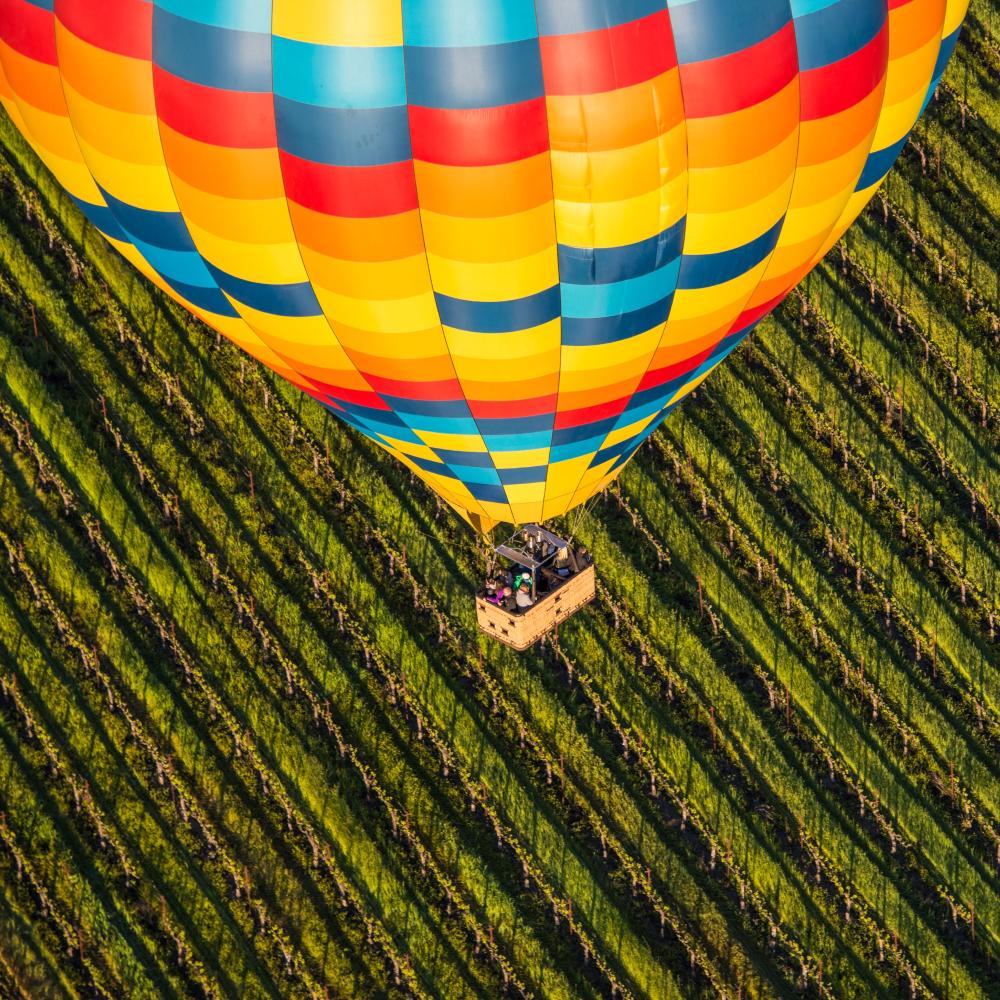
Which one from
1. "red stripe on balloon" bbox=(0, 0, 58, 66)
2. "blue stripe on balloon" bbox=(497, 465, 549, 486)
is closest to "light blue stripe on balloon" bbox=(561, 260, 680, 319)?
"blue stripe on balloon" bbox=(497, 465, 549, 486)

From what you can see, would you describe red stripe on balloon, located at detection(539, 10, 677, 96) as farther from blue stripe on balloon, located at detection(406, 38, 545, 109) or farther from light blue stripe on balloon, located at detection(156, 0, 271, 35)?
light blue stripe on balloon, located at detection(156, 0, 271, 35)

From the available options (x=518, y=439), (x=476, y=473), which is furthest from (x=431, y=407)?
(x=476, y=473)

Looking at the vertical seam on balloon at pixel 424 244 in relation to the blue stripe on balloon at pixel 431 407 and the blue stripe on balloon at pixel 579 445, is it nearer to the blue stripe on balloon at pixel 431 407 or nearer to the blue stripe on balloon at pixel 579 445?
the blue stripe on balloon at pixel 431 407

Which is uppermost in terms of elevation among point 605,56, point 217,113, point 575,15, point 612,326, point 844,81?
point 575,15

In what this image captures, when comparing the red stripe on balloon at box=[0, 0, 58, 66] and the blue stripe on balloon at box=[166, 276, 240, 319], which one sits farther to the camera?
the blue stripe on balloon at box=[166, 276, 240, 319]

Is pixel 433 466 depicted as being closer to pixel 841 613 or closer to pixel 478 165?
pixel 478 165

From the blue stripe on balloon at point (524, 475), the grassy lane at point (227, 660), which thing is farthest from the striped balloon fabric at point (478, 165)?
the grassy lane at point (227, 660)
